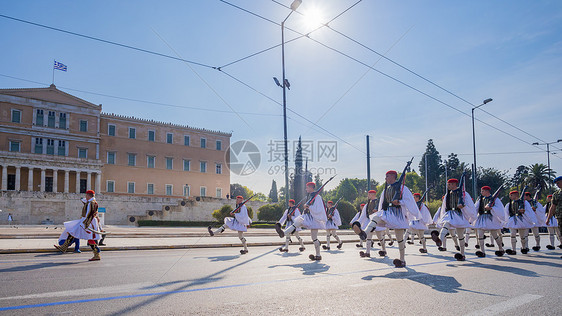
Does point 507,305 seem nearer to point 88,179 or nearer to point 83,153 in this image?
point 88,179

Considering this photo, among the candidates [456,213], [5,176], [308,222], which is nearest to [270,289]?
[308,222]

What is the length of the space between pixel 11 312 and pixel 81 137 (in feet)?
189

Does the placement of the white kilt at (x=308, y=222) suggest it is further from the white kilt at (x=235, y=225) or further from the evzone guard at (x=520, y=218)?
the evzone guard at (x=520, y=218)

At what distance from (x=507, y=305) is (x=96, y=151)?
6000 cm

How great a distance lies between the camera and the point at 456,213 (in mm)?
11234

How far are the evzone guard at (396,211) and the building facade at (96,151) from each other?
50.0 metres

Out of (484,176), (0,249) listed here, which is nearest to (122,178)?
(0,249)

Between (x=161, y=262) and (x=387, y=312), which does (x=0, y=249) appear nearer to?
(x=161, y=262)

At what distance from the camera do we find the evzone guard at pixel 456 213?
11.0m

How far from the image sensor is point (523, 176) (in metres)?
78.8

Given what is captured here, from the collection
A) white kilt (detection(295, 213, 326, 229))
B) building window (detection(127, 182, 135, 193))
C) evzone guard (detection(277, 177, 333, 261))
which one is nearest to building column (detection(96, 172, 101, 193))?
building window (detection(127, 182, 135, 193))

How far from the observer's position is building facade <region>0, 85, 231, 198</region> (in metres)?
51.2

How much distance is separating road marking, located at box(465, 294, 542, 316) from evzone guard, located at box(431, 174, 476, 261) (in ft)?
15.9

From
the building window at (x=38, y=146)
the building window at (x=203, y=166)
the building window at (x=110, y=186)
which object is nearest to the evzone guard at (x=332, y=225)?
the building window at (x=110, y=186)
